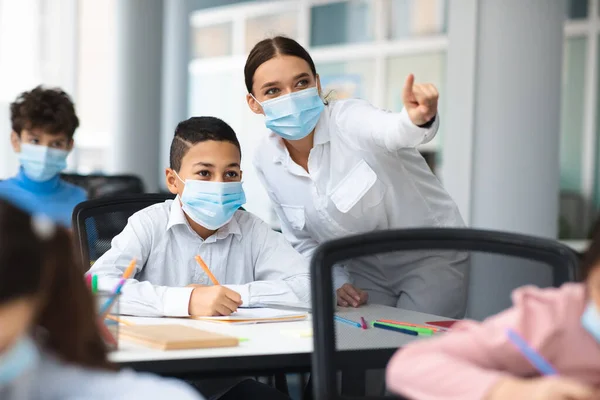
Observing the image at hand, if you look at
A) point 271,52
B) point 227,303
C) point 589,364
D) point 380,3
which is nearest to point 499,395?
point 589,364

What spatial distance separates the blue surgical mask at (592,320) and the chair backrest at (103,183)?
3125 mm

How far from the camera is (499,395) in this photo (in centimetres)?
96

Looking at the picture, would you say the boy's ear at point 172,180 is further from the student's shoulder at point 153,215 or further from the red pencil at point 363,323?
the red pencil at point 363,323

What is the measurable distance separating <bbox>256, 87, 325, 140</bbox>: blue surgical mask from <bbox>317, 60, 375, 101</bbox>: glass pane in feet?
21.3

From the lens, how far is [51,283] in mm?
899

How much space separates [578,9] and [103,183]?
5455mm

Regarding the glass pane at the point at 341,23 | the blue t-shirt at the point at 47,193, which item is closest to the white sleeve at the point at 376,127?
the blue t-shirt at the point at 47,193

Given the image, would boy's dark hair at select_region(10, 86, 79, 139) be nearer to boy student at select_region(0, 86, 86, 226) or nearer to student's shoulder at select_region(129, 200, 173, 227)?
boy student at select_region(0, 86, 86, 226)

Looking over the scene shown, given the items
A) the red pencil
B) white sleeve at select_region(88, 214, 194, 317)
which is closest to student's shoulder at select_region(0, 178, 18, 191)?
white sleeve at select_region(88, 214, 194, 317)

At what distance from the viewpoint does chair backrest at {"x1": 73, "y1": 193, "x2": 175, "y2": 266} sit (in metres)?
2.27

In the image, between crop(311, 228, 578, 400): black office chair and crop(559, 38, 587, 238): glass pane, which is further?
crop(559, 38, 587, 238): glass pane

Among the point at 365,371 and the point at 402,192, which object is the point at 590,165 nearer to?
the point at 402,192

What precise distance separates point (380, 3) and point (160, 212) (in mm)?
7088

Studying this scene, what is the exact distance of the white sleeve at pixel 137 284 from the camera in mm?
1887
